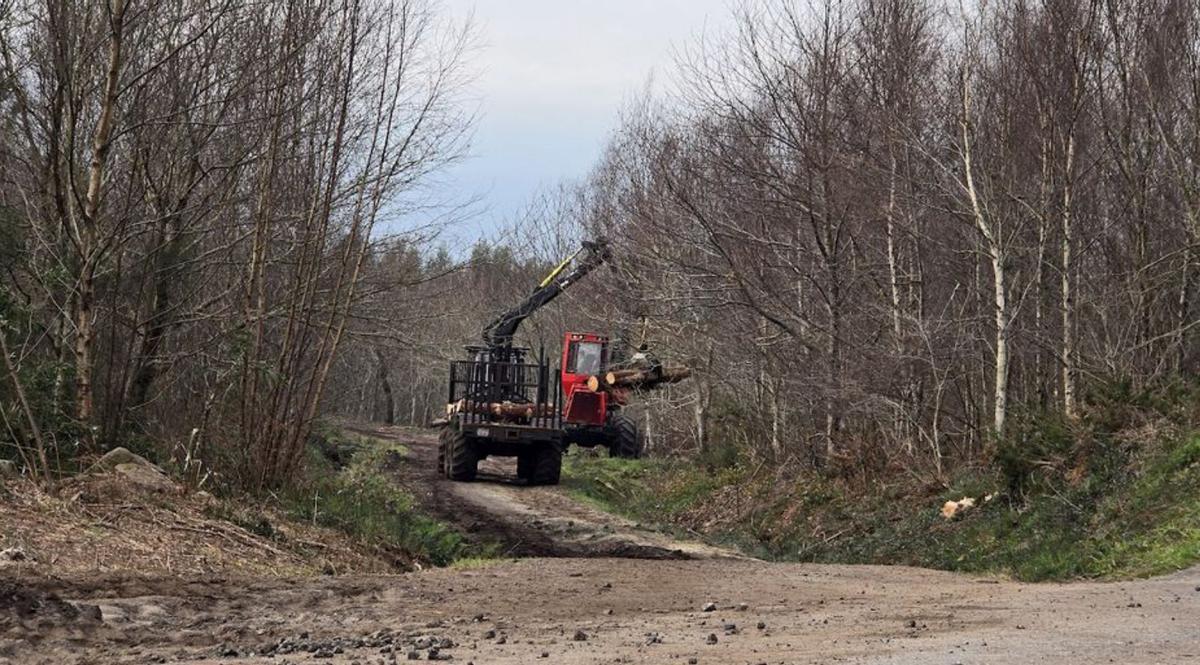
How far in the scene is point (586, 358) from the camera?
107 feet

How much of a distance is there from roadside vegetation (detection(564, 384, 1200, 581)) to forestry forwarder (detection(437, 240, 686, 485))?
13.6 feet

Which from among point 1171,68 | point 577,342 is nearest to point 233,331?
point 1171,68

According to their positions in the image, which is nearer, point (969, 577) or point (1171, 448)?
point (969, 577)

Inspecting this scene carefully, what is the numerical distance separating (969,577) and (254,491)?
24.5 ft

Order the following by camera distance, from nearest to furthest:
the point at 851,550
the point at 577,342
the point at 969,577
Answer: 1. the point at 969,577
2. the point at 851,550
3. the point at 577,342

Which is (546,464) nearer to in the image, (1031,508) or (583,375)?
(583,375)

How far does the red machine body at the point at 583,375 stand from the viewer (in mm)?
32375

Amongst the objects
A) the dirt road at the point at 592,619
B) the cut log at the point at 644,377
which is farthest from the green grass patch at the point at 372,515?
the cut log at the point at 644,377

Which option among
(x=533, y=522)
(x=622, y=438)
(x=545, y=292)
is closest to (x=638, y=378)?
(x=622, y=438)

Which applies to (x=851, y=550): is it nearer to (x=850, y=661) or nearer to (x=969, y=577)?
(x=969, y=577)

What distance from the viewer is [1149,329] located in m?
19.9

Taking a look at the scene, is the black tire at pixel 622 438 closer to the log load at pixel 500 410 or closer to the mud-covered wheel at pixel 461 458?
the log load at pixel 500 410

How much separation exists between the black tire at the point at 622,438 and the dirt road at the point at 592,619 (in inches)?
829

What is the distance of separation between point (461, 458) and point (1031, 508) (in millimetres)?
13937
